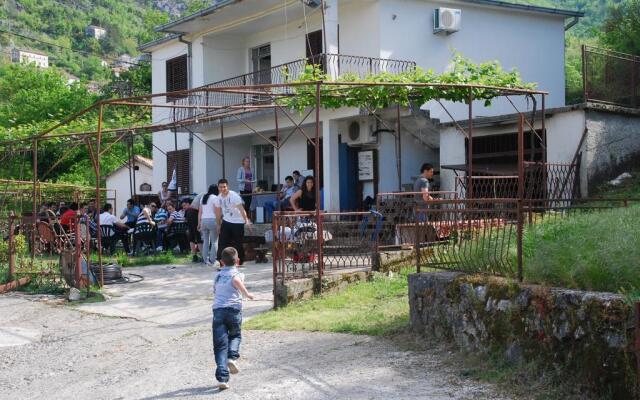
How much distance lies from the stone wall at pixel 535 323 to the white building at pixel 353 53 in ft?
33.8

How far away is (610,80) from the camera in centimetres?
1708

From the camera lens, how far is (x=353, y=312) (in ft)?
32.5

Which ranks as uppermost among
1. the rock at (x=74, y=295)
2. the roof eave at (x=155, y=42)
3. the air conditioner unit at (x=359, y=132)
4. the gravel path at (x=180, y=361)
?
the roof eave at (x=155, y=42)

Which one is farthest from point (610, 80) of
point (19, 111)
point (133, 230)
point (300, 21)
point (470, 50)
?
point (19, 111)

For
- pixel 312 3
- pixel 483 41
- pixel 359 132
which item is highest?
pixel 312 3

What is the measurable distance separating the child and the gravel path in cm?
24

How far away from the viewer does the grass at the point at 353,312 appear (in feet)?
29.9

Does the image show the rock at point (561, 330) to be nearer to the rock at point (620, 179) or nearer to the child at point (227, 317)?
the child at point (227, 317)

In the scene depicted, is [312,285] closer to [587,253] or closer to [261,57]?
[587,253]

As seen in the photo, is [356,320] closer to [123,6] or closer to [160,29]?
[160,29]

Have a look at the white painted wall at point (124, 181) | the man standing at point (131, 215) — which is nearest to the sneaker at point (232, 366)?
the man standing at point (131, 215)

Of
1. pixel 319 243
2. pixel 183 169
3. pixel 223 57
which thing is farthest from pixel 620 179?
pixel 183 169

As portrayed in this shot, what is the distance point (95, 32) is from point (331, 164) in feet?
336

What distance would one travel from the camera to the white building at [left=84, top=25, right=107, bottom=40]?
114 m
